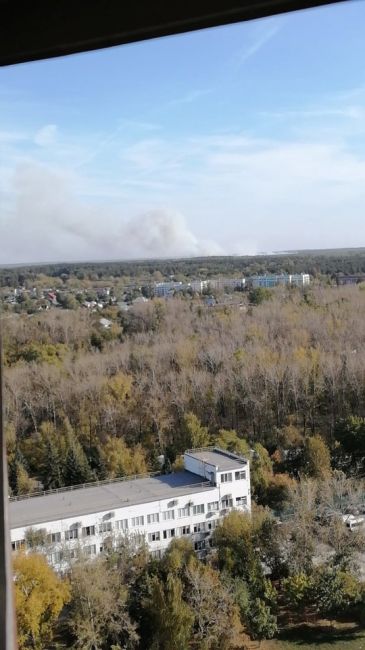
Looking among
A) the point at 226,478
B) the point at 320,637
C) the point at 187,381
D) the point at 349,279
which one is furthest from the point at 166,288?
the point at 320,637

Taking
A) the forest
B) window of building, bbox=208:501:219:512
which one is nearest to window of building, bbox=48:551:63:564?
the forest

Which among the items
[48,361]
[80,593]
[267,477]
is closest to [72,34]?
[80,593]

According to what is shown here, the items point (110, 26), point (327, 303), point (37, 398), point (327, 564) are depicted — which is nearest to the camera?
point (110, 26)

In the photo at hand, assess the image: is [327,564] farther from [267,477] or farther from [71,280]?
[71,280]

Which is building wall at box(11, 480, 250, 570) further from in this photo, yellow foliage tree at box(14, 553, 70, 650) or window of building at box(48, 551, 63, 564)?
yellow foliage tree at box(14, 553, 70, 650)

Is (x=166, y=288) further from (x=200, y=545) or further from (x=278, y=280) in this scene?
(x=200, y=545)

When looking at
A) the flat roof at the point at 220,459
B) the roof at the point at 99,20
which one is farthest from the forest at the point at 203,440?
the roof at the point at 99,20
